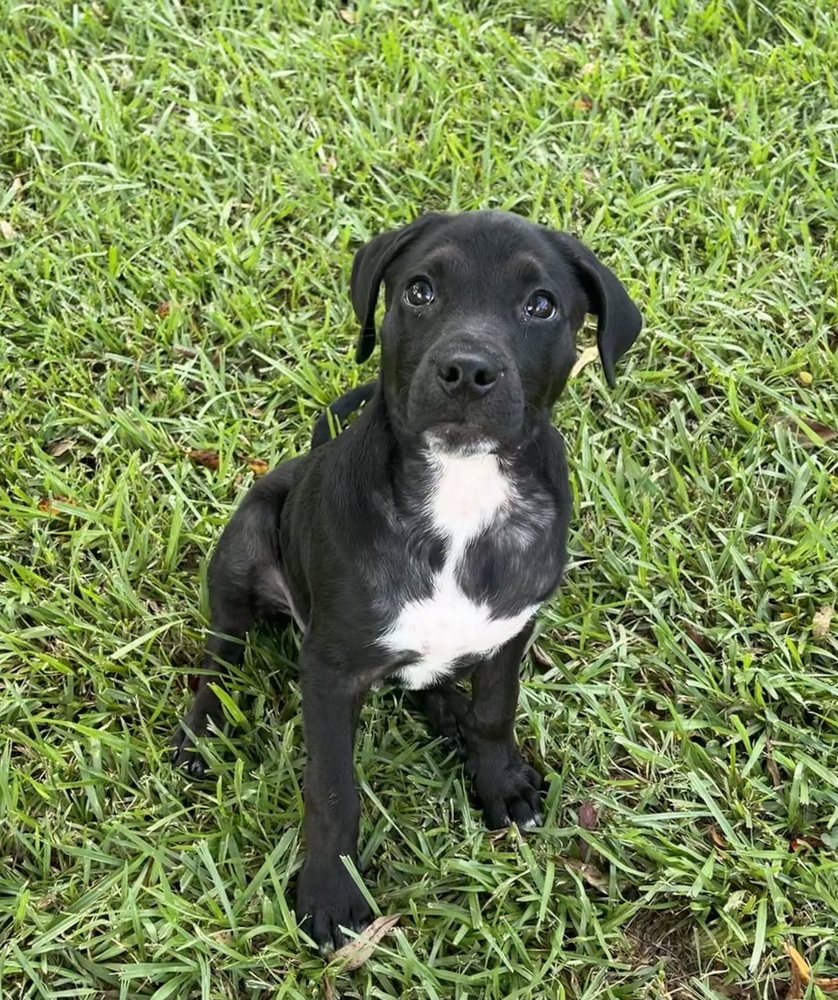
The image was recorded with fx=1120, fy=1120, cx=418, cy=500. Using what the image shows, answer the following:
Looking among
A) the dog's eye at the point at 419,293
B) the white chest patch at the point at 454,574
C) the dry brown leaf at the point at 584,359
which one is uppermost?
the dog's eye at the point at 419,293

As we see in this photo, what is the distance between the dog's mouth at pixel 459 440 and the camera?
2.81 metres

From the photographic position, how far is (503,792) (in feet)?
11.8

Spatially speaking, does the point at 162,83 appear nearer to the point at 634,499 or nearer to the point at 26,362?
the point at 26,362

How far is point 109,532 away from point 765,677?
2.38m

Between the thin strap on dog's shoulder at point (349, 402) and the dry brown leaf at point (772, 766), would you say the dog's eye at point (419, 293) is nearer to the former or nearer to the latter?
the thin strap on dog's shoulder at point (349, 402)

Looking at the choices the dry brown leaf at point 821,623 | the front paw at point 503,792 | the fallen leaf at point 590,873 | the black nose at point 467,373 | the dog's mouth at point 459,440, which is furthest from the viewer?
the dry brown leaf at point 821,623

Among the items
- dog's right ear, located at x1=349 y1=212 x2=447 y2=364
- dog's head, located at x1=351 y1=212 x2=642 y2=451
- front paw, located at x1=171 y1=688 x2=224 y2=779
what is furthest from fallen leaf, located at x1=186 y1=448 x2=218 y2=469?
dog's head, located at x1=351 y1=212 x2=642 y2=451

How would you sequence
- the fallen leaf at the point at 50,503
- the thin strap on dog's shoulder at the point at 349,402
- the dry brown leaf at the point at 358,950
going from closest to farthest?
1. the dry brown leaf at the point at 358,950
2. the thin strap on dog's shoulder at the point at 349,402
3. the fallen leaf at the point at 50,503

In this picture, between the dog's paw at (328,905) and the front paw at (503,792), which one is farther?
the front paw at (503,792)

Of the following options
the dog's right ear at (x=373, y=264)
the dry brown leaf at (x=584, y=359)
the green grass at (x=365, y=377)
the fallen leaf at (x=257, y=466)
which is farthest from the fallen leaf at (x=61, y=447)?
the dry brown leaf at (x=584, y=359)

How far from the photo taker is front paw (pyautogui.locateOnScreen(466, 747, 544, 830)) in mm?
3604

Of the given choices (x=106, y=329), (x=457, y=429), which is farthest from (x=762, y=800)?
(x=106, y=329)

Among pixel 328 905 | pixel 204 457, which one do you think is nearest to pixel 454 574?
pixel 328 905

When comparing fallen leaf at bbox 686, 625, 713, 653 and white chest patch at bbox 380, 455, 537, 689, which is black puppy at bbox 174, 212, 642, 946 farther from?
fallen leaf at bbox 686, 625, 713, 653
